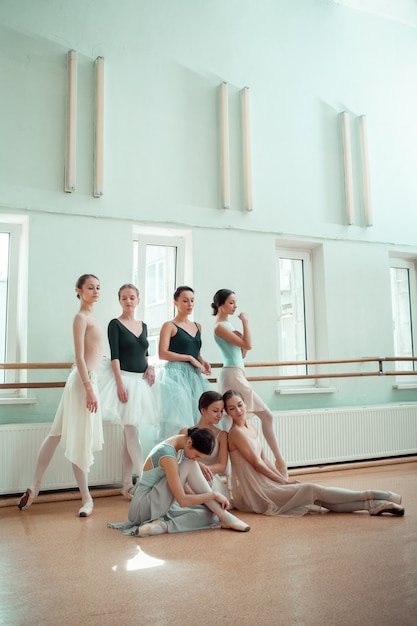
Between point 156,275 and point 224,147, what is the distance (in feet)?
4.03

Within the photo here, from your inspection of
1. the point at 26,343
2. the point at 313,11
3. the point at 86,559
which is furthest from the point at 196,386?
the point at 313,11

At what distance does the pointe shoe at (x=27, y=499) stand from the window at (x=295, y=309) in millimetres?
2652

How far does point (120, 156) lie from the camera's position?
4.64 meters

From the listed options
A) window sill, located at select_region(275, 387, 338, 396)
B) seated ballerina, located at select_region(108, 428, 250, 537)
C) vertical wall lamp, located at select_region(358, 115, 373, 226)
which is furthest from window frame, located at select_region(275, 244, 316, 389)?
seated ballerina, located at select_region(108, 428, 250, 537)

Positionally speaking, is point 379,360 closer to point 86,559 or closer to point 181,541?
point 181,541

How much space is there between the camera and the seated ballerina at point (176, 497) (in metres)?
2.92

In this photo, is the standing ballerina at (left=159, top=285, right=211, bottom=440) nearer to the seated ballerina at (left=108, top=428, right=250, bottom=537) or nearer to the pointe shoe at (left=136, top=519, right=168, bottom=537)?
the seated ballerina at (left=108, top=428, right=250, bottom=537)

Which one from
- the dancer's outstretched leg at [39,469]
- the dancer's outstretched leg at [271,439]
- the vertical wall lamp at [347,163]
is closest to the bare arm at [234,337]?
the dancer's outstretched leg at [271,439]

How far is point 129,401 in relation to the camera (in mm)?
3863

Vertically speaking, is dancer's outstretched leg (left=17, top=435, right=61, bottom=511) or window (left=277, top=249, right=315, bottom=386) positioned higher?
window (left=277, top=249, right=315, bottom=386)

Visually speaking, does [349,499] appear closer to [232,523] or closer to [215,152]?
[232,523]

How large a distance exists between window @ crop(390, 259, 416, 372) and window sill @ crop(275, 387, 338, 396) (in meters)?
1.14

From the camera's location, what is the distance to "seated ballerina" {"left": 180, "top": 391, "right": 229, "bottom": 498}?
333 centimetres

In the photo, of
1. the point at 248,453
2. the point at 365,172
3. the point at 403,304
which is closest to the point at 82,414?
the point at 248,453
